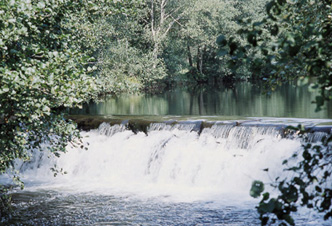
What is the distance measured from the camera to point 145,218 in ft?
29.1

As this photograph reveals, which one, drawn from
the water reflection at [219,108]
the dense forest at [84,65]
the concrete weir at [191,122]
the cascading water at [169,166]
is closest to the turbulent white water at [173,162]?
the cascading water at [169,166]

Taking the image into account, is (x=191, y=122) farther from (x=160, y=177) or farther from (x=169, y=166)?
(x=160, y=177)

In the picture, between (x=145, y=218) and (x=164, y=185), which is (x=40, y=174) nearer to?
(x=164, y=185)

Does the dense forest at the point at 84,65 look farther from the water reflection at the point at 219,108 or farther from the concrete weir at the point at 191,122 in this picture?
the water reflection at the point at 219,108

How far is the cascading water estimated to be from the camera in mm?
10555

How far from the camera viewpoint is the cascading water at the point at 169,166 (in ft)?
34.6

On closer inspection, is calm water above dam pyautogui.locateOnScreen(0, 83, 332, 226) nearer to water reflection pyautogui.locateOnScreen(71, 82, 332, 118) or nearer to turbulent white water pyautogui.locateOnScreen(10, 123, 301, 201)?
turbulent white water pyautogui.locateOnScreen(10, 123, 301, 201)

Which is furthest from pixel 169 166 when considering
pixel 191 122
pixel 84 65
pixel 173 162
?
pixel 84 65

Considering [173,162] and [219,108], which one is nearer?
[173,162]

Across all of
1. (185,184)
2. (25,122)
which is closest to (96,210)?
(185,184)

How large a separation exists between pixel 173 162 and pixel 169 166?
0.16 meters

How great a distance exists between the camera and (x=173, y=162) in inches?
499

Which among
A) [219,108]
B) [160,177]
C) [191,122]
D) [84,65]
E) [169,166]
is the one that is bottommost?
[160,177]

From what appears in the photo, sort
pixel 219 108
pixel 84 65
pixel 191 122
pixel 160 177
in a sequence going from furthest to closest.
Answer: pixel 219 108
pixel 191 122
pixel 160 177
pixel 84 65
